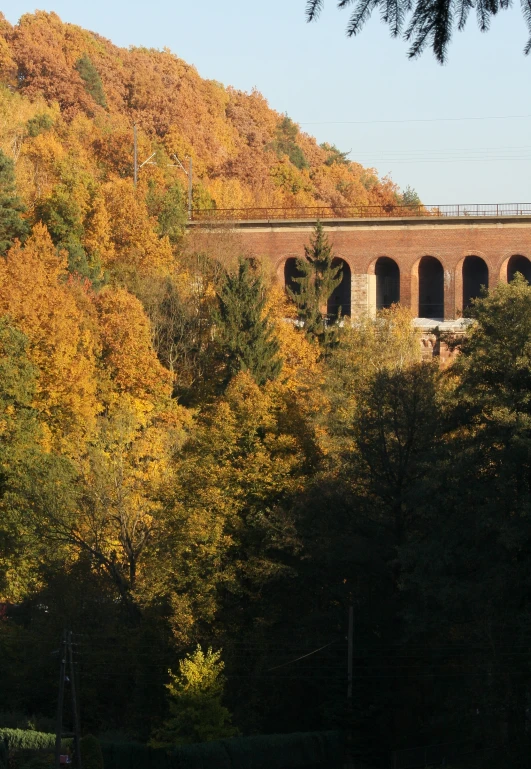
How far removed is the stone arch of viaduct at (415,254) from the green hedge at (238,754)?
4063 centimetres

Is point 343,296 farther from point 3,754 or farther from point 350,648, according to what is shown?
point 3,754

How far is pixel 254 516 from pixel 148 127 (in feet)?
199

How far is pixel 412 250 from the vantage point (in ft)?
238

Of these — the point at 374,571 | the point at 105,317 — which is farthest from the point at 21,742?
the point at 105,317

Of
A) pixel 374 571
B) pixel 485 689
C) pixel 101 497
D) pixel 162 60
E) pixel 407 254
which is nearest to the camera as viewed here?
pixel 485 689

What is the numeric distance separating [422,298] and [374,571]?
40.9m

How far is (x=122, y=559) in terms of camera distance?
41.9 m

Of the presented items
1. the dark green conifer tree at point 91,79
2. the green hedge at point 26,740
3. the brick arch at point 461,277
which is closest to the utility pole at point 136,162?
the brick arch at point 461,277

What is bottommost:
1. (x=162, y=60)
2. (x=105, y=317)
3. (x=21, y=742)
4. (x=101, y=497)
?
(x=21, y=742)

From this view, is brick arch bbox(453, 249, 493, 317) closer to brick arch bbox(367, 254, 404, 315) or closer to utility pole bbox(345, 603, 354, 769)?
brick arch bbox(367, 254, 404, 315)

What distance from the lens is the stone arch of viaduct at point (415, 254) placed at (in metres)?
71.1

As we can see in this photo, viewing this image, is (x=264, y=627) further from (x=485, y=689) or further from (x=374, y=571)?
(x=485, y=689)

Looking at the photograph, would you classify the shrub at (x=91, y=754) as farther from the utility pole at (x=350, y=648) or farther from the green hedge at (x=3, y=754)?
the utility pole at (x=350, y=648)

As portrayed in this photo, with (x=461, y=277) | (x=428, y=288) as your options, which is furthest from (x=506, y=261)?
(x=428, y=288)
